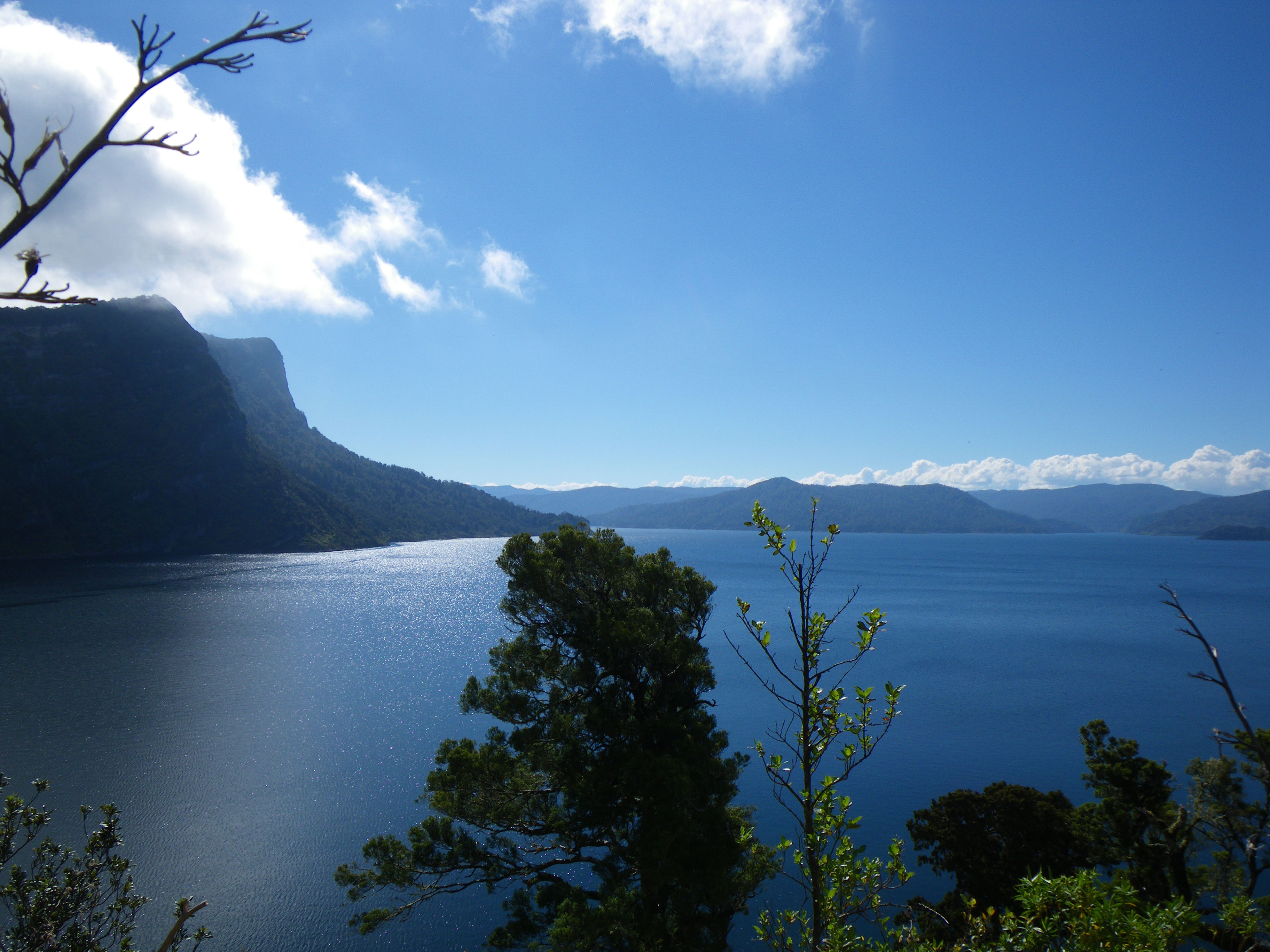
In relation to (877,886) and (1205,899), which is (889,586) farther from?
(877,886)

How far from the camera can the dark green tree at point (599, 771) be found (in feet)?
41.0

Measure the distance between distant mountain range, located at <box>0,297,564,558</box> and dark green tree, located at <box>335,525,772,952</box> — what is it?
462 ft

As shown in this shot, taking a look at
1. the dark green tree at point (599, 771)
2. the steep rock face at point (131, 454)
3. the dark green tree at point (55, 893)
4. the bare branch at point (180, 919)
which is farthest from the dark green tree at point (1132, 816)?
the steep rock face at point (131, 454)

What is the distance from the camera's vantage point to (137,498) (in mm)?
132375

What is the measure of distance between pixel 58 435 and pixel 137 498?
63.5 feet

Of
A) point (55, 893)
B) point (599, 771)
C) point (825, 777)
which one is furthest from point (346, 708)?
point (825, 777)

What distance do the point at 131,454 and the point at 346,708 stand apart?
14446 centimetres

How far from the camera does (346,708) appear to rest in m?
36.1

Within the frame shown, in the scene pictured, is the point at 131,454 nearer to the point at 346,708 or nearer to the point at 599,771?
the point at 346,708

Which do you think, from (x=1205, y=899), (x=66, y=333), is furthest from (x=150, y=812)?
(x=66, y=333)

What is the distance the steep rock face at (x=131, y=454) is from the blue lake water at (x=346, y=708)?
49445 millimetres

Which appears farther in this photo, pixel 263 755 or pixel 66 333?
pixel 66 333

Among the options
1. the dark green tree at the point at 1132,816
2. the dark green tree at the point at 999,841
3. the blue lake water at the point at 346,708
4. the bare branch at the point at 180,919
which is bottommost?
the blue lake water at the point at 346,708

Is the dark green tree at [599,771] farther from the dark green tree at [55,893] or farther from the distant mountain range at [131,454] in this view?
the distant mountain range at [131,454]
